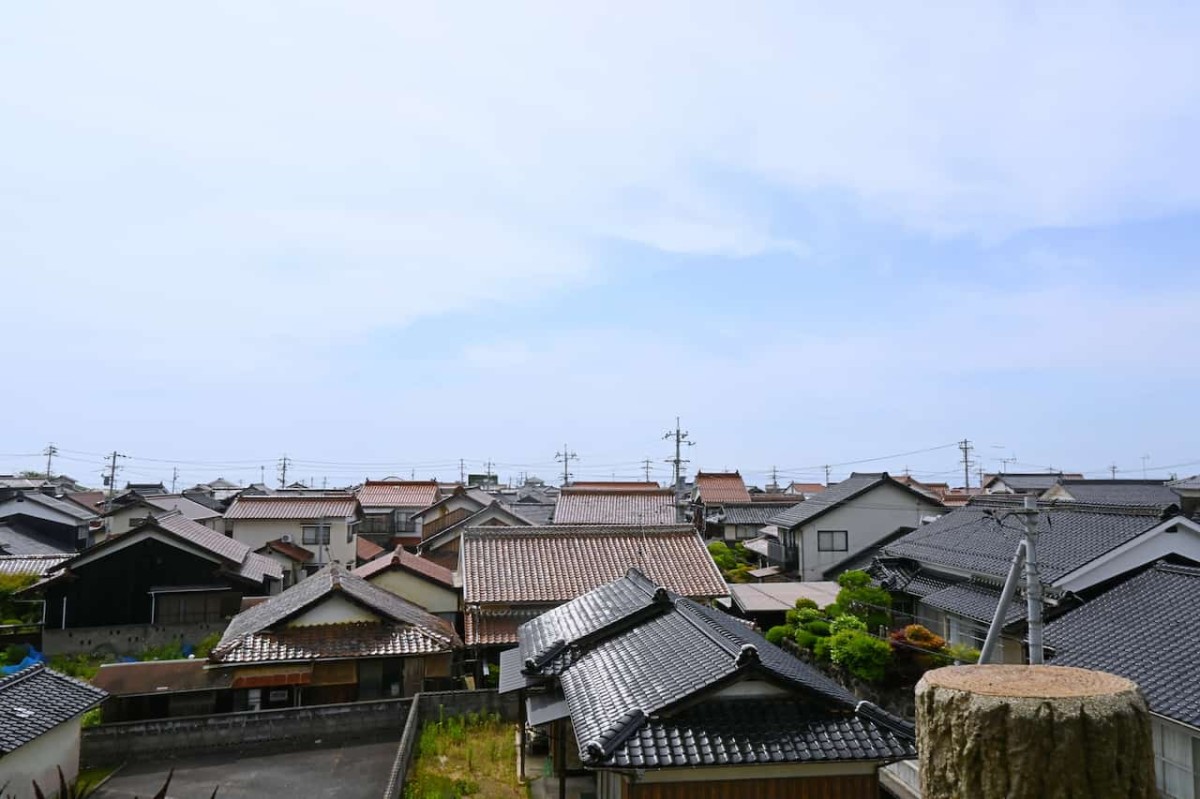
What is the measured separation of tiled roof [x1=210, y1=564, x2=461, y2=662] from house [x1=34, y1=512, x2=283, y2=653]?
6.52 m

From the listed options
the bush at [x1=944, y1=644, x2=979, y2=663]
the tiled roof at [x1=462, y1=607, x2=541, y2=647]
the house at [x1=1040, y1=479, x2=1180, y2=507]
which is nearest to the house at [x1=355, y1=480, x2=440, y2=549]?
the tiled roof at [x1=462, y1=607, x2=541, y2=647]

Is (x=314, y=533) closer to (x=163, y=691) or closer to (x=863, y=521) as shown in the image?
(x=163, y=691)

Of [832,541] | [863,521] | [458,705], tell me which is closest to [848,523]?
[863,521]

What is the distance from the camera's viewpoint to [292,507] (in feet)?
162

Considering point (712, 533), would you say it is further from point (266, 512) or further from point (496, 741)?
point (496, 741)

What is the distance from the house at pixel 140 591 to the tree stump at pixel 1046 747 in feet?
121

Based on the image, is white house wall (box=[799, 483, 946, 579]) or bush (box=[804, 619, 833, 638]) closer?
bush (box=[804, 619, 833, 638])

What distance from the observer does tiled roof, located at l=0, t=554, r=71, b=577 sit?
35628mm

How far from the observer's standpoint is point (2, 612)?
3381 cm

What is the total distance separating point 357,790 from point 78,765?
766cm

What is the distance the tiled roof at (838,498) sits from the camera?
41.4 meters

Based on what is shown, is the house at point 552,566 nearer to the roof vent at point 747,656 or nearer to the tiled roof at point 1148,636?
the tiled roof at point 1148,636

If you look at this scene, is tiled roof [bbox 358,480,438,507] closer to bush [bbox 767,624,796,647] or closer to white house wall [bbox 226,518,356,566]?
white house wall [bbox 226,518,356,566]

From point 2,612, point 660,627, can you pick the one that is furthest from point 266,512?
point 660,627
